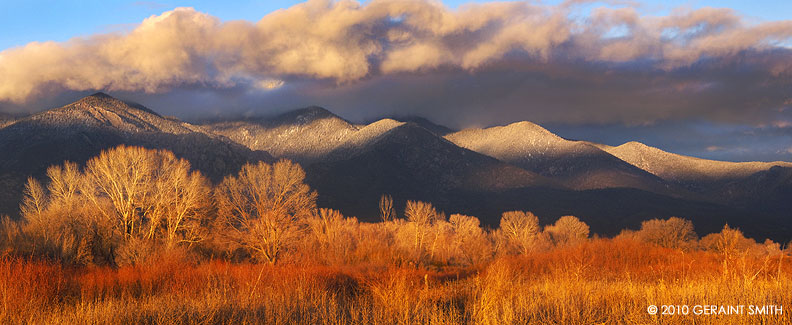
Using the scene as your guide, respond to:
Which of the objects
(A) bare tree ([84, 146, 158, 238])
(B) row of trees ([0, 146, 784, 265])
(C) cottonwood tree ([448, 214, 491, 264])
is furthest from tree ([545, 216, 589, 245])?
(A) bare tree ([84, 146, 158, 238])

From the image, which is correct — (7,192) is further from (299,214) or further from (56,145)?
(299,214)

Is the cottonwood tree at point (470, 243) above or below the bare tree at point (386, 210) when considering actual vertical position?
below

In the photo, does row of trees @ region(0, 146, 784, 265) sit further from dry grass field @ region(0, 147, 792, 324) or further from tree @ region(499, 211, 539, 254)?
tree @ region(499, 211, 539, 254)

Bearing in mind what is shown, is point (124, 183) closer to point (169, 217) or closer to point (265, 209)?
point (169, 217)

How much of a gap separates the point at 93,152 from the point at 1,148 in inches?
1636

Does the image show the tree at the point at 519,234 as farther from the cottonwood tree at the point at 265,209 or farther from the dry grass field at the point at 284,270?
the cottonwood tree at the point at 265,209

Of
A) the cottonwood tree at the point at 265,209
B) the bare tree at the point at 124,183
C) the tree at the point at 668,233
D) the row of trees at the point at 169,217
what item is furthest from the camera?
the tree at the point at 668,233

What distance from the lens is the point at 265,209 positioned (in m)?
41.2

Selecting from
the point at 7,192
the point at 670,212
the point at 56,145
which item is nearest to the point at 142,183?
the point at 7,192

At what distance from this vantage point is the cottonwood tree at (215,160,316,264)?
3984 centimetres

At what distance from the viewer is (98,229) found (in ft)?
114

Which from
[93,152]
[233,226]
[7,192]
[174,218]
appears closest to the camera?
[174,218]

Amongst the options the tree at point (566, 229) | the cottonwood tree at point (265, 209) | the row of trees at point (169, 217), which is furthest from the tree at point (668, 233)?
the cottonwood tree at point (265, 209)

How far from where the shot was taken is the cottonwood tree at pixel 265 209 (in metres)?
39.8
